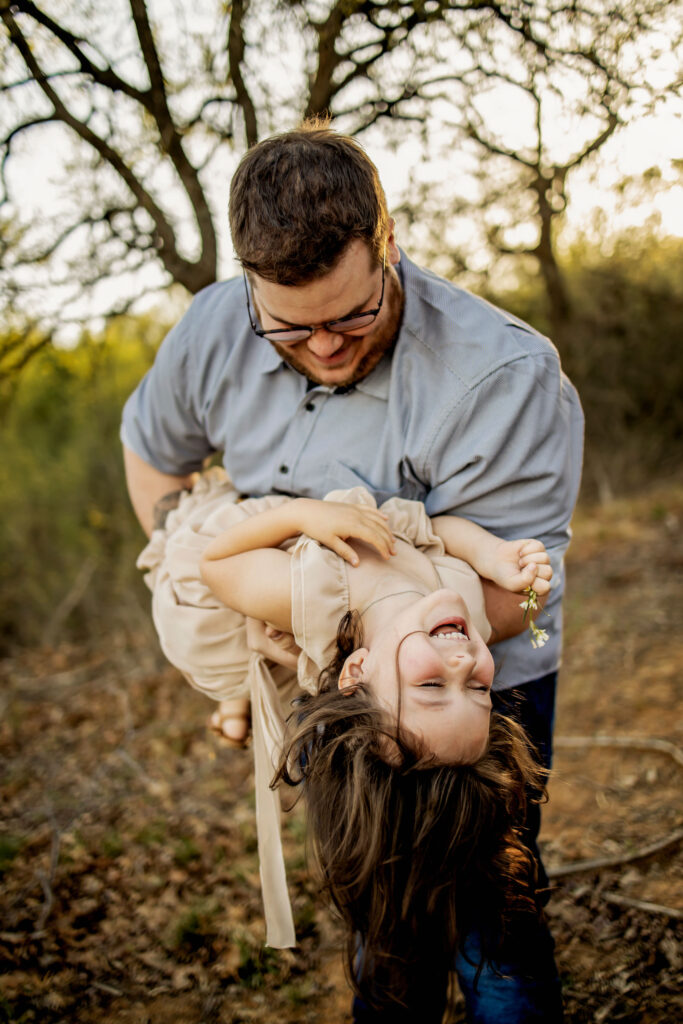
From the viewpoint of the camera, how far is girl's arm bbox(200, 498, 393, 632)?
78.9 inches

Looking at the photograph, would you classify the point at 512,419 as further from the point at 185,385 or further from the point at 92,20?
the point at 92,20

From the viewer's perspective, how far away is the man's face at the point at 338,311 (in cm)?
196

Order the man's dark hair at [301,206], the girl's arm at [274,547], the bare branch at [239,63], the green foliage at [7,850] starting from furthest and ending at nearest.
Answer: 1. the green foliage at [7,850]
2. the bare branch at [239,63]
3. the girl's arm at [274,547]
4. the man's dark hair at [301,206]

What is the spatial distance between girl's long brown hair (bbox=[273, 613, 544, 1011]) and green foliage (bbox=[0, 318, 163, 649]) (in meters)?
5.93

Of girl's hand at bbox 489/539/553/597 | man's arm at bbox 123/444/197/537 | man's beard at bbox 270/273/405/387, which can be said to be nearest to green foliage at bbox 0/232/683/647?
man's arm at bbox 123/444/197/537

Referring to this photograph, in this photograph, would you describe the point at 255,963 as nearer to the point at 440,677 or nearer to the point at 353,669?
the point at 353,669

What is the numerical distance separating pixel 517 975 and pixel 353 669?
1.09 meters

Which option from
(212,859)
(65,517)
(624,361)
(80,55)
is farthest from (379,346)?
(624,361)

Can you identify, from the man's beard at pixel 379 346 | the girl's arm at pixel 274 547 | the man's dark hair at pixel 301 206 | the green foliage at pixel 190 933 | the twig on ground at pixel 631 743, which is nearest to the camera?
the man's dark hair at pixel 301 206

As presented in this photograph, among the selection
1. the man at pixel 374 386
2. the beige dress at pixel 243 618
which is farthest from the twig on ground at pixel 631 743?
the beige dress at pixel 243 618

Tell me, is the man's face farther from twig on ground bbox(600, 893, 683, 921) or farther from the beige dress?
twig on ground bbox(600, 893, 683, 921)

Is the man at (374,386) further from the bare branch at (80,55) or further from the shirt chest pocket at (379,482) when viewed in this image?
the bare branch at (80,55)

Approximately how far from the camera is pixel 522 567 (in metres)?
2.02

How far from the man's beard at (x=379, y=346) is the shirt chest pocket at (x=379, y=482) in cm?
27
